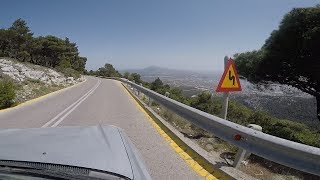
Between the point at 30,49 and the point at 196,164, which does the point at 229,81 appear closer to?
the point at 196,164

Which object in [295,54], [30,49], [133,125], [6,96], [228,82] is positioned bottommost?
[133,125]

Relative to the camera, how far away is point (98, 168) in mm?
2660

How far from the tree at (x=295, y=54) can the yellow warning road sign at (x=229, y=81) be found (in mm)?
13455

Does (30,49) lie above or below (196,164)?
above

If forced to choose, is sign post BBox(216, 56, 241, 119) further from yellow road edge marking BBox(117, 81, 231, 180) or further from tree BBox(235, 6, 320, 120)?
tree BBox(235, 6, 320, 120)

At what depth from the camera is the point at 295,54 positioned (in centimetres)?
2289

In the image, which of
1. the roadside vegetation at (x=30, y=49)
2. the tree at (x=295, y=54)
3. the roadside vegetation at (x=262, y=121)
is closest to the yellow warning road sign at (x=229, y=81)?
the roadside vegetation at (x=262, y=121)

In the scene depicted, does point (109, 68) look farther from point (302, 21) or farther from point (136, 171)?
point (136, 171)

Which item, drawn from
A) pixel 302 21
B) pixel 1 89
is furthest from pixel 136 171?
pixel 302 21

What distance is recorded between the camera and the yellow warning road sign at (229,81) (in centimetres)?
870

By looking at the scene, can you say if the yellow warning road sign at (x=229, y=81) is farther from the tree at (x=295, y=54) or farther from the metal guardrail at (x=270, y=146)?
the tree at (x=295, y=54)

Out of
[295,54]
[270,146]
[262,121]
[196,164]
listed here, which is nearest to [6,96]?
[196,164]

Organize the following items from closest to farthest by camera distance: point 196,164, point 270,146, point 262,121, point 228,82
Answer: point 270,146
point 196,164
point 228,82
point 262,121

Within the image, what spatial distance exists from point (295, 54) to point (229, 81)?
15812mm
